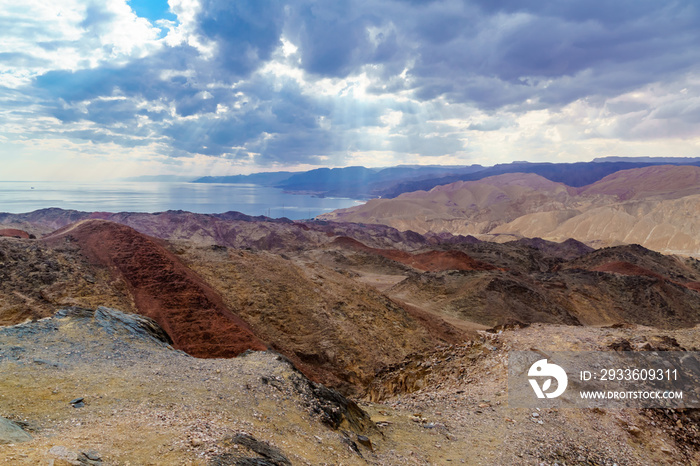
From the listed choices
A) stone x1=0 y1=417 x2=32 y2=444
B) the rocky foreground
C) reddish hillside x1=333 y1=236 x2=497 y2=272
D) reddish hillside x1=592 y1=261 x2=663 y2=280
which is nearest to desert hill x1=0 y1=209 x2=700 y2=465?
the rocky foreground

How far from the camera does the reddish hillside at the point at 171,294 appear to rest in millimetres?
17406

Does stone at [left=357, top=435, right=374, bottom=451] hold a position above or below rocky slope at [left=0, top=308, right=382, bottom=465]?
below

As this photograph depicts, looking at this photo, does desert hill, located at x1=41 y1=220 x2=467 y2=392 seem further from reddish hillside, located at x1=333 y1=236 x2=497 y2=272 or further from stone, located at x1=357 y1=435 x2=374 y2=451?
reddish hillside, located at x1=333 y1=236 x2=497 y2=272

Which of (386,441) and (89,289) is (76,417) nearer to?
(386,441)

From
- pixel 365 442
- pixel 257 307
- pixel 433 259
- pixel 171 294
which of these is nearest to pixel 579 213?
pixel 433 259

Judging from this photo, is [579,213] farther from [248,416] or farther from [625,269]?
[248,416]

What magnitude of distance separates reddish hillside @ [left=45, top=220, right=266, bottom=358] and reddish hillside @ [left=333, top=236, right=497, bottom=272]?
34.5 meters

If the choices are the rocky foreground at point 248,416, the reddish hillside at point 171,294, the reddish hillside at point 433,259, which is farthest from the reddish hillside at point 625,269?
the reddish hillside at point 171,294

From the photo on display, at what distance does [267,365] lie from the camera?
10781 millimetres

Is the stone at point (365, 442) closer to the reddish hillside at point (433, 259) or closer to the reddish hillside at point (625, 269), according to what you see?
the reddish hillside at point (433, 259)

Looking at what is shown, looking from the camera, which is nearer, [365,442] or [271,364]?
[365,442]

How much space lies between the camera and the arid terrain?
6473mm

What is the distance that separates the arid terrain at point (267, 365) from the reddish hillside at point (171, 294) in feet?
0.32

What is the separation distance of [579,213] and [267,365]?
393 ft
